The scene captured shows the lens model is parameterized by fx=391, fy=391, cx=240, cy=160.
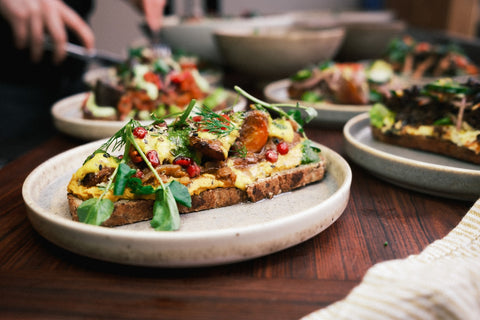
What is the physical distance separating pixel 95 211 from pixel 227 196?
690 mm

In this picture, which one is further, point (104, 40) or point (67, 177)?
point (104, 40)

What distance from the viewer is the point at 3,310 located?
4.52 feet

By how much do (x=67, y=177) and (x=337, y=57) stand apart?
5.85m

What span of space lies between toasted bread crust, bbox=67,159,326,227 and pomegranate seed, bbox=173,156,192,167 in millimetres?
183

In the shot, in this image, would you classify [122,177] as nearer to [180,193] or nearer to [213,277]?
[180,193]

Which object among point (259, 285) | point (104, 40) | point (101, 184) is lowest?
point (104, 40)

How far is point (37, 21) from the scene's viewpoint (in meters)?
3.96

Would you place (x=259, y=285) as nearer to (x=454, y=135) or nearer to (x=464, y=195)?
(x=464, y=195)

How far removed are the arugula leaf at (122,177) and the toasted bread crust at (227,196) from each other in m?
0.07

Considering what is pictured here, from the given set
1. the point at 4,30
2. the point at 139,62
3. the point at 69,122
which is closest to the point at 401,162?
the point at 69,122

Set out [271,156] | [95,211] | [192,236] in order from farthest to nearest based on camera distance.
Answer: [271,156] < [95,211] < [192,236]

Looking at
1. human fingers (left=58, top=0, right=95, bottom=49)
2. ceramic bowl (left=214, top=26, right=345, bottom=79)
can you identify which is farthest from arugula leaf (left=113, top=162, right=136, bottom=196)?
ceramic bowl (left=214, top=26, right=345, bottom=79)

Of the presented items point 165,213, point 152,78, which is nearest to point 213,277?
point 165,213

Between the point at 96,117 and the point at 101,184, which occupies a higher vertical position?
the point at 101,184
